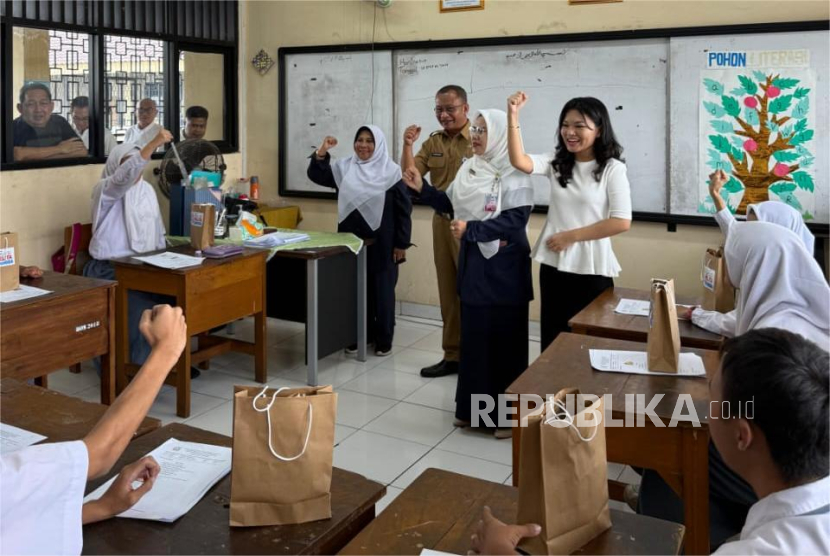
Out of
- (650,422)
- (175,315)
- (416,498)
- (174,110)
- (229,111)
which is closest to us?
(175,315)

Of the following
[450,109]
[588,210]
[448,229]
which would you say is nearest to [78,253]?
[448,229]

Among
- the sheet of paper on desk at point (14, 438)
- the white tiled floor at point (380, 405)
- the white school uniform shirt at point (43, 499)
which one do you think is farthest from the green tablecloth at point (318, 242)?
the white school uniform shirt at point (43, 499)

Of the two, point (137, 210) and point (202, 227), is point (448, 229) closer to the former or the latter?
point (202, 227)

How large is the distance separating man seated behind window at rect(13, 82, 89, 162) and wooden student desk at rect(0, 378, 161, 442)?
3.11 m

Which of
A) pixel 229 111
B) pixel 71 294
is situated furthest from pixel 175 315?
pixel 229 111

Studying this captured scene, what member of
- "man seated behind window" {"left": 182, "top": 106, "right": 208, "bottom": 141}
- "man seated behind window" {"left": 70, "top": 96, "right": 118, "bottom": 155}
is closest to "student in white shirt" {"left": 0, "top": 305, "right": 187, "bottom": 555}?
"man seated behind window" {"left": 70, "top": 96, "right": 118, "bottom": 155}

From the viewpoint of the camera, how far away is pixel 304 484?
1.49 meters

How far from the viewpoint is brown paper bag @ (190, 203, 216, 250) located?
4262 mm

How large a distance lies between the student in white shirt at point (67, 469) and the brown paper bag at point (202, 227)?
2.98m

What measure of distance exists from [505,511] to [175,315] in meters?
0.73

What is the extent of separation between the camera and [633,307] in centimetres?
322

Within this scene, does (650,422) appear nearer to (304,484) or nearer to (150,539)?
(304,484)

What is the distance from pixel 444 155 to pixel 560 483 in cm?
350

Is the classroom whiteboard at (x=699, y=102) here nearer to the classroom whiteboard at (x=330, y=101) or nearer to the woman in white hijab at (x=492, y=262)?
the woman in white hijab at (x=492, y=262)
